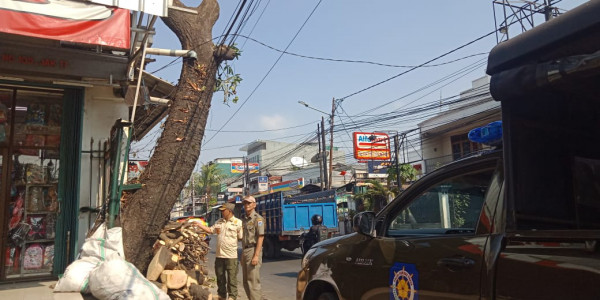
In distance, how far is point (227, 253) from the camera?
264 inches

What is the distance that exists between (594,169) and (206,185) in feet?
164

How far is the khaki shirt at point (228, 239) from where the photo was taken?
670 centimetres

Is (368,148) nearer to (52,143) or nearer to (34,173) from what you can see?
(52,143)

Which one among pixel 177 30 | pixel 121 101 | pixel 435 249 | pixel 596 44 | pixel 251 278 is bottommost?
pixel 251 278

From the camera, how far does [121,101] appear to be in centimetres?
682

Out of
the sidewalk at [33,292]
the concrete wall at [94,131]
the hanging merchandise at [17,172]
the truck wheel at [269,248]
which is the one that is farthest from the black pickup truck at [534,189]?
the truck wheel at [269,248]

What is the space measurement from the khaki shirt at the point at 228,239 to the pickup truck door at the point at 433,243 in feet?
12.1

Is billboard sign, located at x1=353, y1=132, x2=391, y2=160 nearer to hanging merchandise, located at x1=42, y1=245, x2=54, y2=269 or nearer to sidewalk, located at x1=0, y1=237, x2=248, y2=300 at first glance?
hanging merchandise, located at x1=42, y1=245, x2=54, y2=269

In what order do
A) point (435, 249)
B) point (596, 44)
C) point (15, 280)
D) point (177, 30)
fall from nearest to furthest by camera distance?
1. point (596, 44)
2. point (435, 249)
3. point (15, 280)
4. point (177, 30)

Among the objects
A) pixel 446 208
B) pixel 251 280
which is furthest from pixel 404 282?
pixel 251 280

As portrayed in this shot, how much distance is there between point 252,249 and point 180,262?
1.41 metres

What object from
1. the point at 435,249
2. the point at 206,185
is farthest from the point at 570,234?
the point at 206,185

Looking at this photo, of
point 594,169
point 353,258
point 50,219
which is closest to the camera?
point 594,169

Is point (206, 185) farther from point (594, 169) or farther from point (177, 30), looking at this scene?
point (594, 169)
